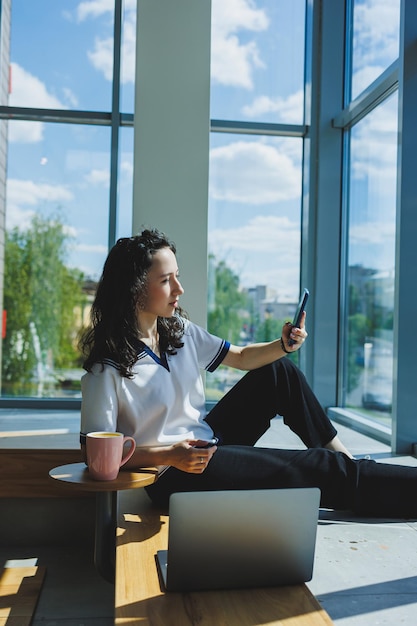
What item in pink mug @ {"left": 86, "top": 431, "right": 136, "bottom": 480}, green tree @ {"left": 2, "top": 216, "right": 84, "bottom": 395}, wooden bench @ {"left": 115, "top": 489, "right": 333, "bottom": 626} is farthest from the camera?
green tree @ {"left": 2, "top": 216, "right": 84, "bottom": 395}

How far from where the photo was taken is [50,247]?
13.5ft

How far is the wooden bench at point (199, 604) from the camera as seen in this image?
1.11 meters

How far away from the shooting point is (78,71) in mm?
4145

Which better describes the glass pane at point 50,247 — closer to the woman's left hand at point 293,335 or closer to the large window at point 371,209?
the large window at point 371,209

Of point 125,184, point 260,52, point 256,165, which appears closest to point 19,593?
point 125,184

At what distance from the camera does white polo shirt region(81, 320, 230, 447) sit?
5.15 feet

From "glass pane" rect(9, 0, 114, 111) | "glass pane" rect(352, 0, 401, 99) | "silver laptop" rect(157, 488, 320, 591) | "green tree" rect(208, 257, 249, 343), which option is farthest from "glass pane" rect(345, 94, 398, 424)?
"silver laptop" rect(157, 488, 320, 591)

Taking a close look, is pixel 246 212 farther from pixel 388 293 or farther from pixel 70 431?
pixel 70 431

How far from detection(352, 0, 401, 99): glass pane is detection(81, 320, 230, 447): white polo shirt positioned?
235 cm

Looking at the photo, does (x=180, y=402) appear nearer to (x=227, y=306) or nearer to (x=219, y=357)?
(x=219, y=357)

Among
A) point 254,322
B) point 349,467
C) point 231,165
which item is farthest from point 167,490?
point 231,165

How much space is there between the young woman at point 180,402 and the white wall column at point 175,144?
1.57 m

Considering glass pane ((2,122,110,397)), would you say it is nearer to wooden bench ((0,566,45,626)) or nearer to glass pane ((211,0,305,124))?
glass pane ((211,0,305,124))

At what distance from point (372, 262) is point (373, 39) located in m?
1.25
